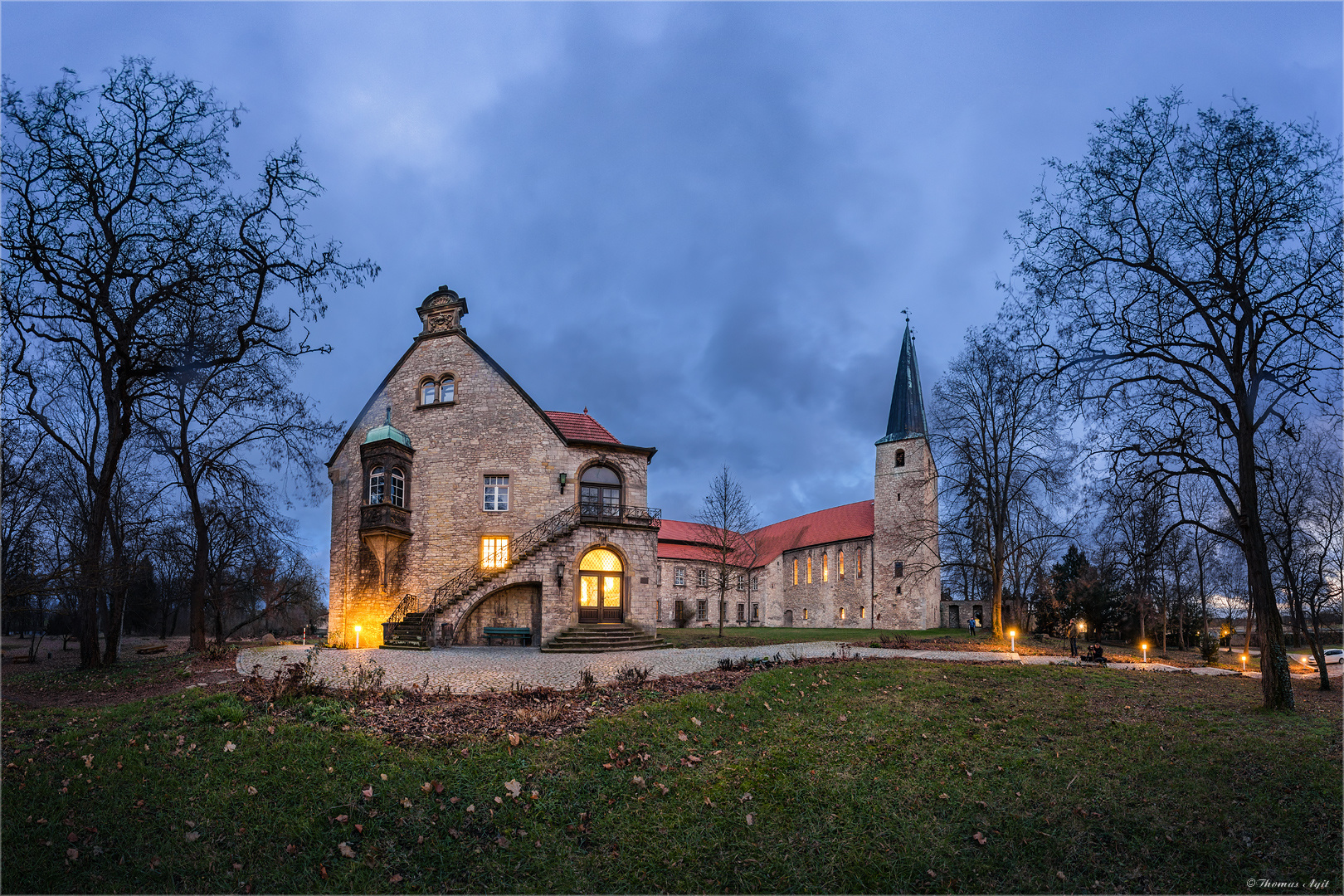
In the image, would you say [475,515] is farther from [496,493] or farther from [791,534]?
[791,534]

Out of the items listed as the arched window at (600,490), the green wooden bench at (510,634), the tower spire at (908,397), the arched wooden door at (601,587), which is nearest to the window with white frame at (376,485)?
the green wooden bench at (510,634)

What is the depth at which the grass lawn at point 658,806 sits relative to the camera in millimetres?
5672

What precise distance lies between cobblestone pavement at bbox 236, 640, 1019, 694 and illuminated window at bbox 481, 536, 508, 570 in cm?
351

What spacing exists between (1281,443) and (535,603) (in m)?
22.4

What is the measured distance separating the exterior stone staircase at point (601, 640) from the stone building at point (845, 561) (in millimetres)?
15897

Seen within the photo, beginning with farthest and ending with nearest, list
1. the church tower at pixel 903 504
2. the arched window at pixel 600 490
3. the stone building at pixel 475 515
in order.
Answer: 1. the church tower at pixel 903 504
2. the arched window at pixel 600 490
3. the stone building at pixel 475 515

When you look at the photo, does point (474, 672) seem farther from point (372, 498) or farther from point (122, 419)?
point (372, 498)

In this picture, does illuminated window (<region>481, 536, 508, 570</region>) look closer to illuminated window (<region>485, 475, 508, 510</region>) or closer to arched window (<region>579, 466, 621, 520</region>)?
illuminated window (<region>485, 475, 508, 510</region>)

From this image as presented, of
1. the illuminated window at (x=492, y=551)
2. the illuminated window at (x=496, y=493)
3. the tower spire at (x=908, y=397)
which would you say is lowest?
the illuminated window at (x=492, y=551)

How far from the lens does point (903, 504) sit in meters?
45.0

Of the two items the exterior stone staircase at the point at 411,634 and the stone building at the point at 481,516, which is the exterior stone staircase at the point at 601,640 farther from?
the exterior stone staircase at the point at 411,634

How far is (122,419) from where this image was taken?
12430 millimetres

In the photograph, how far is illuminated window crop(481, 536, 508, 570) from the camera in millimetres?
26203

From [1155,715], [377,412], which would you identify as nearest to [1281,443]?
[1155,715]
